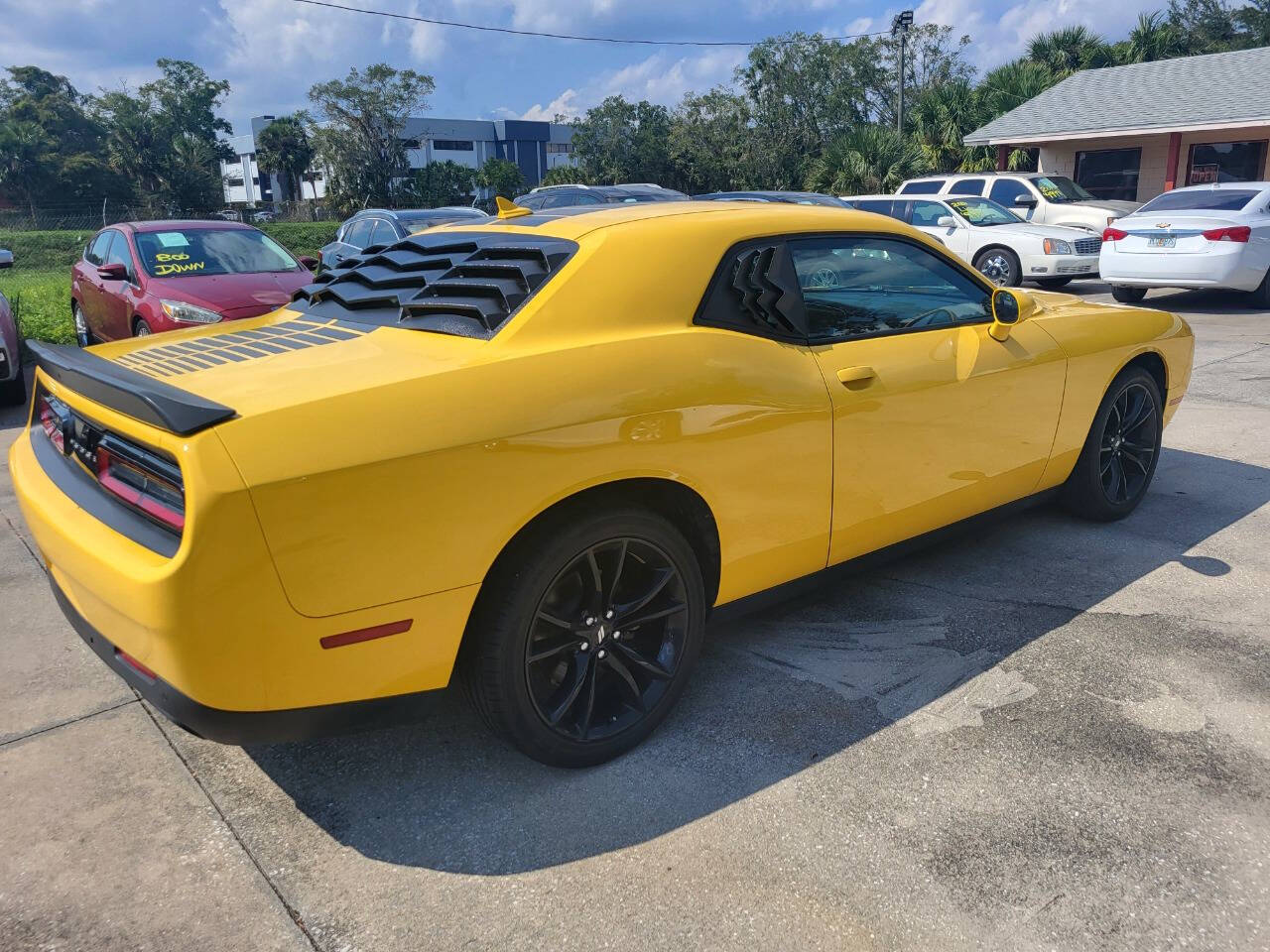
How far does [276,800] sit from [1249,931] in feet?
8.14

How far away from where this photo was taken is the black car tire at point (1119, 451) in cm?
458

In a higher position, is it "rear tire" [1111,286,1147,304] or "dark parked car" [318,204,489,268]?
"dark parked car" [318,204,489,268]

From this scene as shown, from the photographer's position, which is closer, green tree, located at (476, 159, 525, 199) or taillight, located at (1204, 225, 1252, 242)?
taillight, located at (1204, 225, 1252, 242)

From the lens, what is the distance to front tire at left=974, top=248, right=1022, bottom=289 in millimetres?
14273

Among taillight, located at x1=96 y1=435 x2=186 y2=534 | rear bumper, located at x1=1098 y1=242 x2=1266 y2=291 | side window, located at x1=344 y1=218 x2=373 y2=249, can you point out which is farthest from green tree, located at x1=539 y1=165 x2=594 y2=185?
taillight, located at x1=96 y1=435 x2=186 y2=534

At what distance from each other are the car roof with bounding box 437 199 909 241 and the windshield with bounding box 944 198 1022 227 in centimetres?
1207

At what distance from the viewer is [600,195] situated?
630 inches

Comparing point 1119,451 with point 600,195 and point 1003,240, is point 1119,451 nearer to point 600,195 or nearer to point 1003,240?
point 1003,240

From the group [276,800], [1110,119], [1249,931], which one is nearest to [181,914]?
[276,800]

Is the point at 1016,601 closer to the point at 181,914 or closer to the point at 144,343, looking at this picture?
the point at 181,914

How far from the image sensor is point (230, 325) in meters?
3.67

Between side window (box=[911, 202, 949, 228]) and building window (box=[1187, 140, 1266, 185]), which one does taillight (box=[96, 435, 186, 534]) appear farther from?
building window (box=[1187, 140, 1266, 185])

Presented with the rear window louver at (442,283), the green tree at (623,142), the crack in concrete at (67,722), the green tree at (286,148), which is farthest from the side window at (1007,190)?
the green tree at (286,148)

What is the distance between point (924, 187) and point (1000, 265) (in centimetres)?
350
